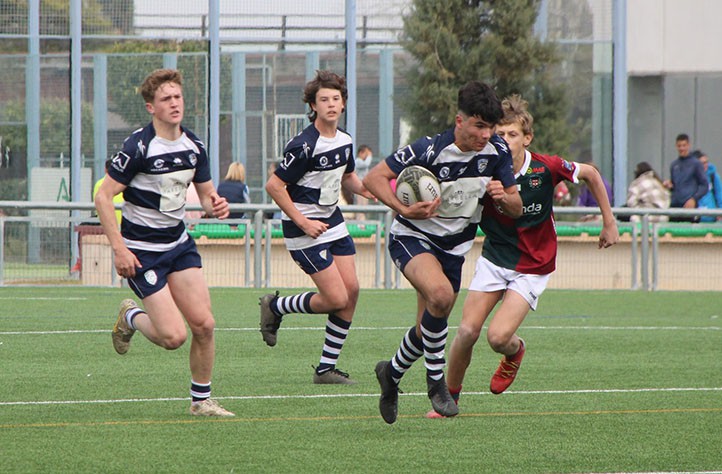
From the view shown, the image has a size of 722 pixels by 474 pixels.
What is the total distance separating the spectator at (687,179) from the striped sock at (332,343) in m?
11.8

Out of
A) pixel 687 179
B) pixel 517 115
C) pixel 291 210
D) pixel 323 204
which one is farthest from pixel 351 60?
pixel 517 115

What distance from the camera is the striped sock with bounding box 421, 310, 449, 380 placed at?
748 cm

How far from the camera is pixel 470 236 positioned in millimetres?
7785

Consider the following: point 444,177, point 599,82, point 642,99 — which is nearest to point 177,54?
point 599,82

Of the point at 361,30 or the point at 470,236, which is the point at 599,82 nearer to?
the point at 361,30

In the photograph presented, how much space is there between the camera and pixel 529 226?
310 inches

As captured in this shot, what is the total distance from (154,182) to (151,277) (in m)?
0.52

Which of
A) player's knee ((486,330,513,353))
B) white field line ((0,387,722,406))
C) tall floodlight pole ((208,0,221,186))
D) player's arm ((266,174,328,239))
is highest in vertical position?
tall floodlight pole ((208,0,221,186))

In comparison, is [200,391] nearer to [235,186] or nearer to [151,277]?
[151,277]

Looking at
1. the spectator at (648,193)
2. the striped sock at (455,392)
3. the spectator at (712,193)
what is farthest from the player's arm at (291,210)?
the spectator at (712,193)

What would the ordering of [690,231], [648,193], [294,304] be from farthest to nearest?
[648,193] → [690,231] → [294,304]

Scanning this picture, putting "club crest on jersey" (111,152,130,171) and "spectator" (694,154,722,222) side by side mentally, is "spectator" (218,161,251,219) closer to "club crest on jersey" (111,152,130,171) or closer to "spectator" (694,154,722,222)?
"spectator" (694,154,722,222)

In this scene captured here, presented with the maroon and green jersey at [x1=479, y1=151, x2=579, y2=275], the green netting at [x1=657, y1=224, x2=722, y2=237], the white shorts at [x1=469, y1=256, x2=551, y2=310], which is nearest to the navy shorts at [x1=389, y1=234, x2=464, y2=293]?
the white shorts at [x1=469, y1=256, x2=551, y2=310]

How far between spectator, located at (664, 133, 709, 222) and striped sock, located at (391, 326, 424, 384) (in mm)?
13440
